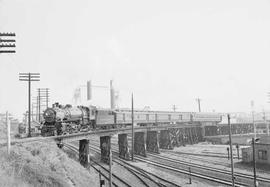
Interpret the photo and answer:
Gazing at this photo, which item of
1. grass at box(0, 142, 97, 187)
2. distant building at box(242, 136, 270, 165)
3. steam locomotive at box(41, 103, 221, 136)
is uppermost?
steam locomotive at box(41, 103, 221, 136)

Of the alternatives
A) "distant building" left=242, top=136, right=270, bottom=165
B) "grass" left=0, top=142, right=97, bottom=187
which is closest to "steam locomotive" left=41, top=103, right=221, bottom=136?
"grass" left=0, top=142, right=97, bottom=187

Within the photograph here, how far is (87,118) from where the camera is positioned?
31.5 m

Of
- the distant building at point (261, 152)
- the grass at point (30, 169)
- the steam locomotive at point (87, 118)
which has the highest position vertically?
the steam locomotive at point (87, 118)

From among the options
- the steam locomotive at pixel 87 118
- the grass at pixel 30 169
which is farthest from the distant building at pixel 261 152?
the grass at pixel 30 169

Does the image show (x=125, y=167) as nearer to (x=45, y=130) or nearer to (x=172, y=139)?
(x=45, y=130)

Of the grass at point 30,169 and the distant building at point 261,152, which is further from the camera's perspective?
the distant building at point 261,152

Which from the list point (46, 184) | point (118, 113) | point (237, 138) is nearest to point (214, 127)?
point (237, 138)

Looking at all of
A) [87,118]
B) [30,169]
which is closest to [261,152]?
[87,118]

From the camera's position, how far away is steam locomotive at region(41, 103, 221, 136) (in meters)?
26.0

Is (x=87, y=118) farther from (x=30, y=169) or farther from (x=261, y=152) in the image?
(x=261, y=152)

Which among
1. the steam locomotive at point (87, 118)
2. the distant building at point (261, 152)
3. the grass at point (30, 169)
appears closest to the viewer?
the grass at point (30, 169)

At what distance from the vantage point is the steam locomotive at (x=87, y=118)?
85.1ft

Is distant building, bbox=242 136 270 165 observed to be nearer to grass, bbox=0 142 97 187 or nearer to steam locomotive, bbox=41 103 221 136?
steam locomotive, bbox=41 103 221 136

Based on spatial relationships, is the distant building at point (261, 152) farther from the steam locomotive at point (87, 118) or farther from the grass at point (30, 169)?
the grass at point (30, 169)
